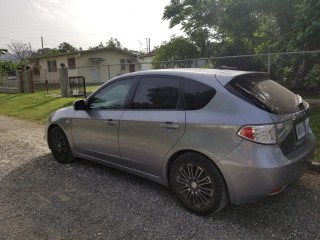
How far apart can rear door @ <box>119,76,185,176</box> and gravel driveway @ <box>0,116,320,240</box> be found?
0.48 metres

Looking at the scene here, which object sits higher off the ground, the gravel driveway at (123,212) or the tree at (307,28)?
the tree at (307,28)

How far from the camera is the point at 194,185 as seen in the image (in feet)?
11.2

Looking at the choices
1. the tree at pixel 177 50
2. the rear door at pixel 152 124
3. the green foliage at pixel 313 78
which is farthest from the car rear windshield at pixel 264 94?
the tree at pixel 177 50

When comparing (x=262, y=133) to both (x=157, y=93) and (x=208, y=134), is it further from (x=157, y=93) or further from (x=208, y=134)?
(x=157, y=93)

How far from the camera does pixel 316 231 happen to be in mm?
3084

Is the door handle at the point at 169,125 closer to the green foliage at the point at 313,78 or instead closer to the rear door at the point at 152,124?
the rear door at the point at 152,124

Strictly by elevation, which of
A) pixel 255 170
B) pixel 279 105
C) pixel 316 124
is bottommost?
pixel 316 124

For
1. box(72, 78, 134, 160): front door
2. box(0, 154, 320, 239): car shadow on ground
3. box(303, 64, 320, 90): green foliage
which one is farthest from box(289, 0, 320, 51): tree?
box(72, 78, 134, 160): front door

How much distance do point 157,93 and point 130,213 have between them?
59.2 inches

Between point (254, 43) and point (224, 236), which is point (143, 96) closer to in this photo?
point (224, 236)

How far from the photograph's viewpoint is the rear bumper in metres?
2.97

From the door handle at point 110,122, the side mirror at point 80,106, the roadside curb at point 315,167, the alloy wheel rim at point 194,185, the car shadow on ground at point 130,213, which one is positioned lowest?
the car shadow on ground at point 130,213

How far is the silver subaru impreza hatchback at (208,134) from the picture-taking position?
9.93ft

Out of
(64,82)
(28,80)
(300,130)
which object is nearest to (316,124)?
(300,130)
